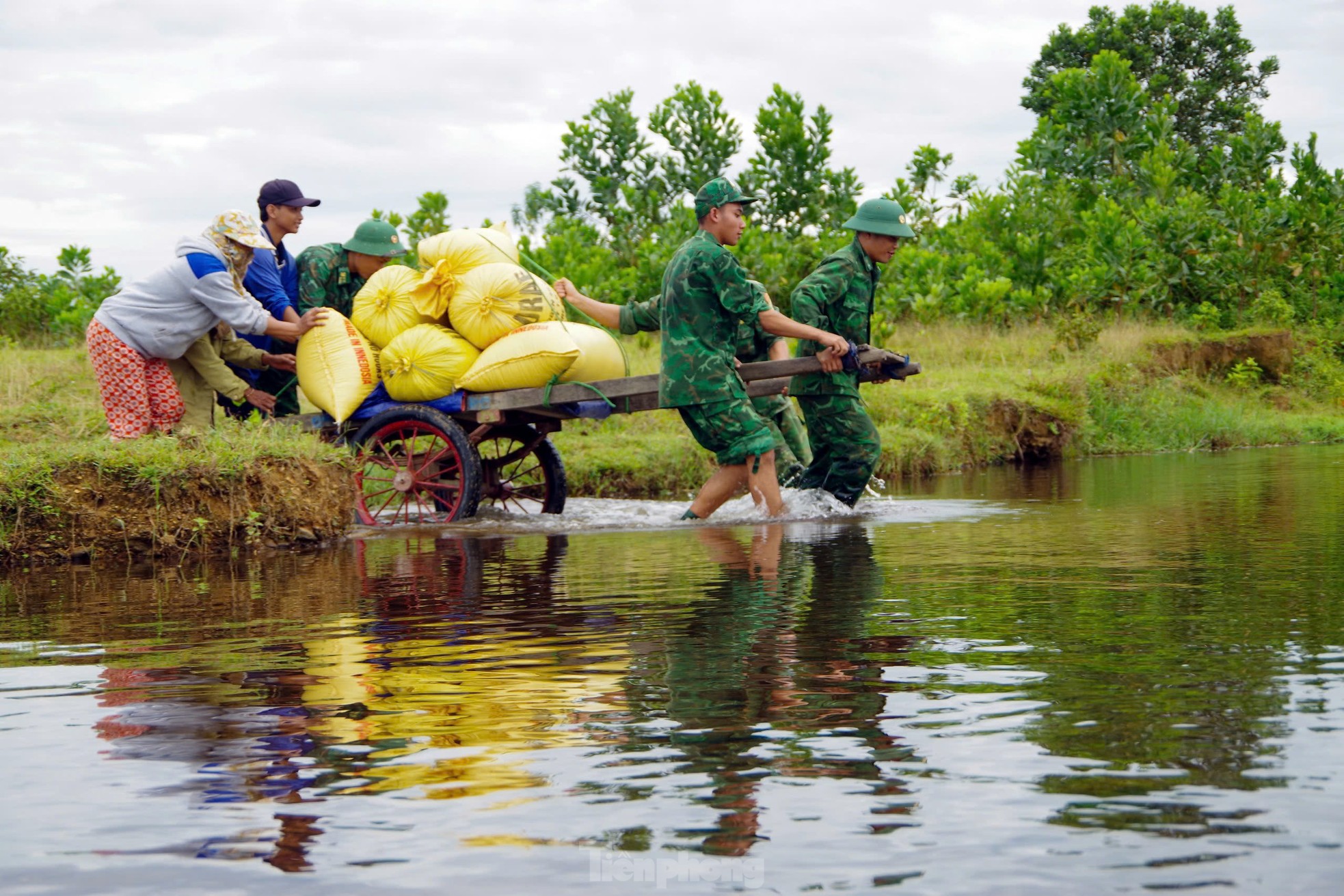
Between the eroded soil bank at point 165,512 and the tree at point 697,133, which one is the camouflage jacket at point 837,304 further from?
the tree at point 697,133

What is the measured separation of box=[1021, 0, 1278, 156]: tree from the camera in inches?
1603

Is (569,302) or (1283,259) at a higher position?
(1283,259)

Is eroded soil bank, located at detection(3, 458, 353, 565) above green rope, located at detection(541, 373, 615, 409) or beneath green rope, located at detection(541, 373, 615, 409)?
beneath

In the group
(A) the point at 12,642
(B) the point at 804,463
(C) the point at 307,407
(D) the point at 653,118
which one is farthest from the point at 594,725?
(D) the point at 653,118

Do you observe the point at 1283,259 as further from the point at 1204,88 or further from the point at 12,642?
the point at 12,642

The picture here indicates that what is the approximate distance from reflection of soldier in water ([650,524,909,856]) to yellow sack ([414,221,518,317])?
3.15 meters

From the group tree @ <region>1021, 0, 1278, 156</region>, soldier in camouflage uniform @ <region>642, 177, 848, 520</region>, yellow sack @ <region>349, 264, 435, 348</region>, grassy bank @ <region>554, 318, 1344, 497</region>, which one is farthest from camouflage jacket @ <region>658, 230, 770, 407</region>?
tree @ <region>1021, 0, 1278, 156</region>

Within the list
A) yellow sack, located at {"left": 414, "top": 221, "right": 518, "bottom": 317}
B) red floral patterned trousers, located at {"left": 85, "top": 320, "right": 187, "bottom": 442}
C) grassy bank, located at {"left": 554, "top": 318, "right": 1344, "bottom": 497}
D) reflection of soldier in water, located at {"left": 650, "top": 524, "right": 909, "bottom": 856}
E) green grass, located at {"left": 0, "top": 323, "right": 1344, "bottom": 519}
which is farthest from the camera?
grassy bank, located at {"left": 554, "top": 318, "right": 1344, "bottom": 497}

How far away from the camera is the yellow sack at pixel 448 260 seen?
338 inches

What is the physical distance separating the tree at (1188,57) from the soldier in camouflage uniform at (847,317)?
111 feet

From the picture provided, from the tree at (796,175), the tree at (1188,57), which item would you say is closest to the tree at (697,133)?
the tree at (796,175)

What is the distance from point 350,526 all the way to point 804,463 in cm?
311

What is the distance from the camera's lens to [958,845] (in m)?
2.43

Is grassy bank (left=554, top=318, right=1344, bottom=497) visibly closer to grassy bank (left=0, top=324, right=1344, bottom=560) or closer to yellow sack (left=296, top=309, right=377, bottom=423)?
grassy bank (left=0, top=324, right=1344, bottom=560)
